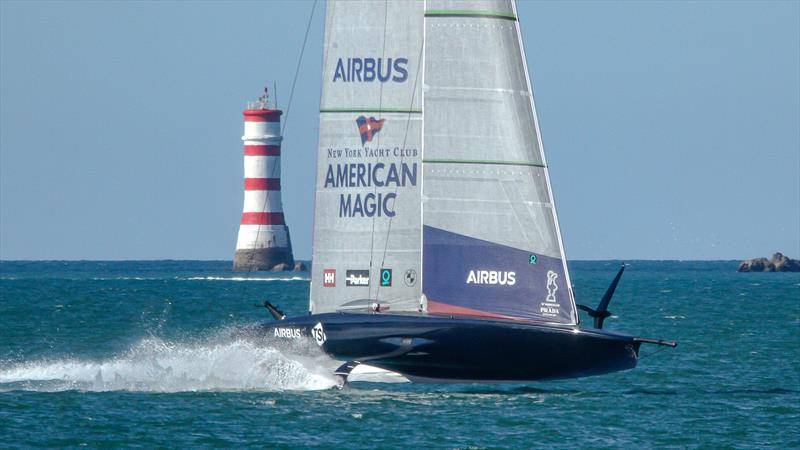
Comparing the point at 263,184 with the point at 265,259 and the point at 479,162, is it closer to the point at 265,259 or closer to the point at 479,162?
the point at 265,259

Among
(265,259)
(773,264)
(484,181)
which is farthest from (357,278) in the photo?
(773,264)

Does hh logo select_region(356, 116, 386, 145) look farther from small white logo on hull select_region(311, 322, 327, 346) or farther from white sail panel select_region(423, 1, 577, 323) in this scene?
small white logo on hull select_region(311, 322, 327, 346)

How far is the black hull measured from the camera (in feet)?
80.8

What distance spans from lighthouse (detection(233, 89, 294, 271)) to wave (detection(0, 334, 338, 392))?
62.7m

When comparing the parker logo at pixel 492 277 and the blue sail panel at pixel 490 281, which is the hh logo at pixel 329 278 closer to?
the blue sail panel at pixel 490 281

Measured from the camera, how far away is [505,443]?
21531 millimetres

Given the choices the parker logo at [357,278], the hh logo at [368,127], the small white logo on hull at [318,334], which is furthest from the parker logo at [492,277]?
the hh logo at [368,127]

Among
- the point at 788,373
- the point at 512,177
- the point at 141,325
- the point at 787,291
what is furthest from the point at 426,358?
the point at 787,291

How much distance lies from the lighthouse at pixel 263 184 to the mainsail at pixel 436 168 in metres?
65.3

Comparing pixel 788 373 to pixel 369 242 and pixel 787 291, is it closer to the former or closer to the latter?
pixel 369 242

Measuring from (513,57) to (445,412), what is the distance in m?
5.68

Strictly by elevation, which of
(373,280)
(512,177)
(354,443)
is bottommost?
(354,443)

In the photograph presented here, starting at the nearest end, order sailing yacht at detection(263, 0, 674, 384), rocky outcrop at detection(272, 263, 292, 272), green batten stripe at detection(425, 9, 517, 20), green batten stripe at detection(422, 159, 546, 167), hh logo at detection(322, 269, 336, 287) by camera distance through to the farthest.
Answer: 1. sailing yacht at detection(263, 0, 674, 384)
2. green batten stripe at detection(422, 159, 546, 167)
3. green batten stripe at detection(425, 9, 517, 20)
4. hh logo at detection(322, 269, 336, 287)
5. rocky outcrop at detection(272, 263, 292, 272)

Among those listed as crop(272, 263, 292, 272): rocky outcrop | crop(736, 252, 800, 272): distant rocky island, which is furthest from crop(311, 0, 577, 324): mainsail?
crop(736, 252, 800, 272): distant rocky island
